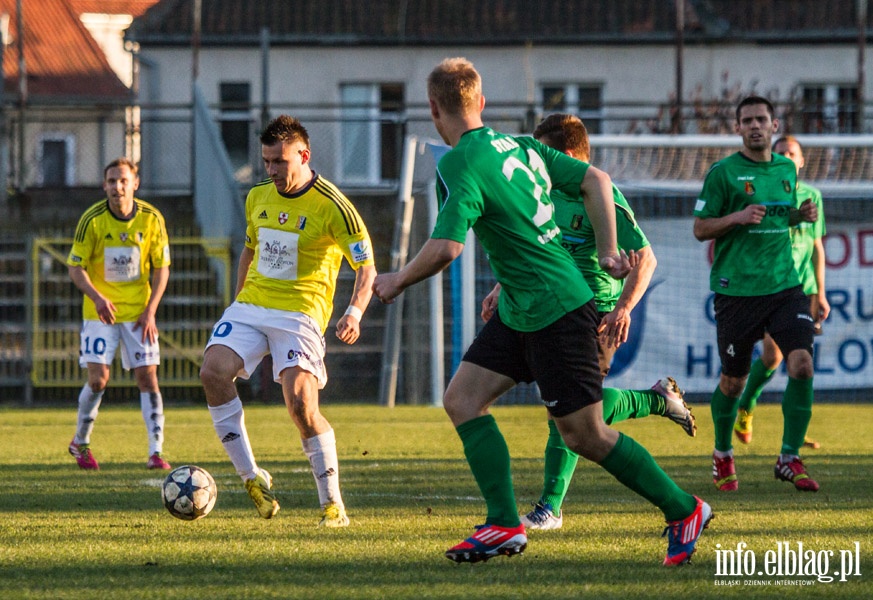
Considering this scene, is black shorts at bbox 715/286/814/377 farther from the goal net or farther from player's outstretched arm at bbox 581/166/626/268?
the goal net

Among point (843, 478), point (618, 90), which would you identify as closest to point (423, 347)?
point (843, 478)

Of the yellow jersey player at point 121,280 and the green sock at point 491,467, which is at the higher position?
the yellow jersey player at point 121,280

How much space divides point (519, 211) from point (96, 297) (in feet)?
16.8

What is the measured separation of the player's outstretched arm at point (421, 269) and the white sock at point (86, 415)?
507 cm

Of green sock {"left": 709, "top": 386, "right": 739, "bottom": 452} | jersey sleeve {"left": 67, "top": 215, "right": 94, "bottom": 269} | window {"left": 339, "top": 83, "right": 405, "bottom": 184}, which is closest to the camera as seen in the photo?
green sock {"left": 709, "top": 386, "right": 739, "bottom": 452}

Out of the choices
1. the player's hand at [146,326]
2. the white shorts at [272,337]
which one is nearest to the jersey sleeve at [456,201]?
the white shorts at [272,337]

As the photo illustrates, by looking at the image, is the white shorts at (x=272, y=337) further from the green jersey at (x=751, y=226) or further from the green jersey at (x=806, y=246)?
the green jersey at (x=806, y=246)

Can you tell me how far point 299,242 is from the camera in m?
6.73

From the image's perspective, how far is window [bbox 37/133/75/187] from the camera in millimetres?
26016

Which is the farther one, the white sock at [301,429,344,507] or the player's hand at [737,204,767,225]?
the player's hand at [737,204,767,225]

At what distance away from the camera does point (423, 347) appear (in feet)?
51.9

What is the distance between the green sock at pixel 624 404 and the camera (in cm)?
616

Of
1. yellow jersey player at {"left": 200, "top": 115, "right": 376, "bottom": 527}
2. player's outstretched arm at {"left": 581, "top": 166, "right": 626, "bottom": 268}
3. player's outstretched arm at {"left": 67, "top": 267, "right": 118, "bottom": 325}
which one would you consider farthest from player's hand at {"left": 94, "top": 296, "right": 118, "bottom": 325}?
player's outstretched arm at {"left": 581, "top": 166, "right": 626, "bottom": 268}

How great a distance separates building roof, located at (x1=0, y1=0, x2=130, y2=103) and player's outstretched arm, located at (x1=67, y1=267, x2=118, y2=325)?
1076 inches
